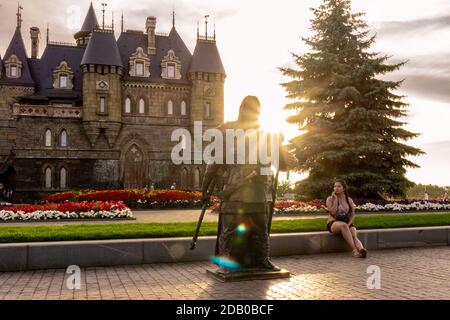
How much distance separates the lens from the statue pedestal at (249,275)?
23.8 feet

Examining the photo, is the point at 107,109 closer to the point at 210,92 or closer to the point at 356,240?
the point at 210,92

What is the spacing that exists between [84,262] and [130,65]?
119 feet

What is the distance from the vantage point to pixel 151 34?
4512 centimetres

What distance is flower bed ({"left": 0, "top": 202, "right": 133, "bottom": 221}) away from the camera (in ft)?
56.9

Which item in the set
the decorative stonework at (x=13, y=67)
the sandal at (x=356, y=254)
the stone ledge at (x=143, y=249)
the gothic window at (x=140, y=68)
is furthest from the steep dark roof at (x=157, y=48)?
the sandal at (x=356, y=254)

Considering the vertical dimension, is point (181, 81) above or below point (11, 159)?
above

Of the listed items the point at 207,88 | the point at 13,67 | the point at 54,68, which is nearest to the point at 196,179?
the point at 207,88

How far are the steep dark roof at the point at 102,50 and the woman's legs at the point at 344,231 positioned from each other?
33.8 metres

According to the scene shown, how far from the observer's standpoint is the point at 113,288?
685 cm

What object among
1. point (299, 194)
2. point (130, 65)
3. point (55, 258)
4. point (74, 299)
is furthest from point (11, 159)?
point (74, 299)

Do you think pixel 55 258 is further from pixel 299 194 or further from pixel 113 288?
pixel 299 194

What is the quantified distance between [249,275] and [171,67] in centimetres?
3811

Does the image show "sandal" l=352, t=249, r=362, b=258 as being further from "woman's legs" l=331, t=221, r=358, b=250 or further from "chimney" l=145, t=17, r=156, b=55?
"chimney" l=145, t=17, r=156, b=55
